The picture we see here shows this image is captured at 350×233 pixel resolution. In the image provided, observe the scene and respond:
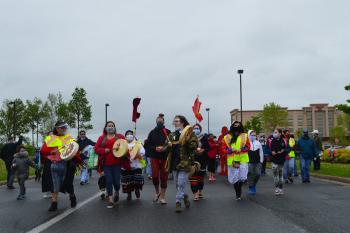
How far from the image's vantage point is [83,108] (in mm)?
51781

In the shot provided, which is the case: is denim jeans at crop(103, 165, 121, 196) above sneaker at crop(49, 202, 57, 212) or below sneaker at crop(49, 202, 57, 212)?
above

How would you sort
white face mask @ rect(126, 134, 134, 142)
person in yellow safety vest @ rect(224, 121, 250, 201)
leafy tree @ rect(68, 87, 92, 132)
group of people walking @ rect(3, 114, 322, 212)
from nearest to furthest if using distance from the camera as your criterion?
1. group of people walking @ rect(3, 114, 322, 212)
2. person in yellow safety vest @ rect(224, 121, 250, 201)
3. white face mask @ rect(126, 134, 134, 142)
4. leafy tree @ rect(68, 87, 92, 132)

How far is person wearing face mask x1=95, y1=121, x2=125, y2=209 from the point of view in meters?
10.4

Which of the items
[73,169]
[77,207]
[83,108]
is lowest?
[77,207]

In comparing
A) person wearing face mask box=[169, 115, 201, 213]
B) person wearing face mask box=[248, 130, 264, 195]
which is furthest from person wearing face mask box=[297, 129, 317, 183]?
person wearing face mask box=[169, 115, 201, 213]

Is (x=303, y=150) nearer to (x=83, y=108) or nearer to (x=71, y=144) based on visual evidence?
(x=71, y=144)

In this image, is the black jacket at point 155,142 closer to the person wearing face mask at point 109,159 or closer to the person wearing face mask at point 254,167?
the person wearing face mask at point 109,159

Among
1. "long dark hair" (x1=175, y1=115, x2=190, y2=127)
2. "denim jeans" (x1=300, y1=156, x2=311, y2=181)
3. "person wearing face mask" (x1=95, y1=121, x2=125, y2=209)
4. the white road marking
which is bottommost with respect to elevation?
the white road marking

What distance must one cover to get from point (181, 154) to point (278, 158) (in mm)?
4470

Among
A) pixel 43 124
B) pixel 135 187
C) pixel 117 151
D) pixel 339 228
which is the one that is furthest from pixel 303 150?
pixel 43 124

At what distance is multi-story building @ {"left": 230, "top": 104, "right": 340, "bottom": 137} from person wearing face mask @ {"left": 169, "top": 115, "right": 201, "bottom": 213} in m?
132

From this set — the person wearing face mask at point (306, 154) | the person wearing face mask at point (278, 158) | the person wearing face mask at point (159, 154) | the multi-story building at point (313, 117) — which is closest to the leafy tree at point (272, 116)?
the multi-story building at point (313, 117)

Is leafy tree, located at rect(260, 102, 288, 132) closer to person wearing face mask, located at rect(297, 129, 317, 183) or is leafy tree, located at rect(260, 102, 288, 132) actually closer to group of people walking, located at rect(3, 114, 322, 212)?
person wearing face mask, located at rect(297, 129, 317, 183)

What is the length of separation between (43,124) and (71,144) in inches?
1996
